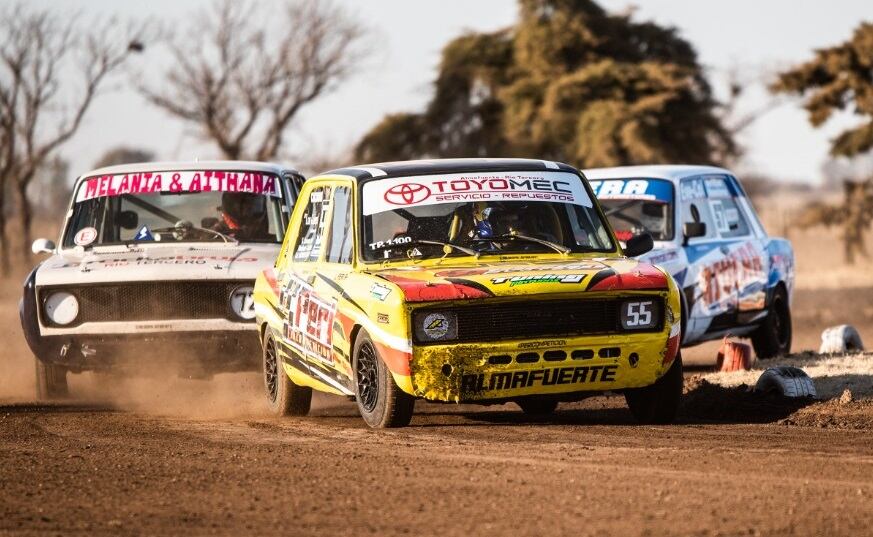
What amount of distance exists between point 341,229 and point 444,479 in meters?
3.00

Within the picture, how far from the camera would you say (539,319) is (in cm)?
913

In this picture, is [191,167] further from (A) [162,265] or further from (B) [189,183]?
(A) [162,265]

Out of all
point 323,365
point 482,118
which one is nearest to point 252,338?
point 323,365

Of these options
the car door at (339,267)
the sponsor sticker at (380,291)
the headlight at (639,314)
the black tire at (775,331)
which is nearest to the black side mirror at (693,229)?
the black tire at (775,331)

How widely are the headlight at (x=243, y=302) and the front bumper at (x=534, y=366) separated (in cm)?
355

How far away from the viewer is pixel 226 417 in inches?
444

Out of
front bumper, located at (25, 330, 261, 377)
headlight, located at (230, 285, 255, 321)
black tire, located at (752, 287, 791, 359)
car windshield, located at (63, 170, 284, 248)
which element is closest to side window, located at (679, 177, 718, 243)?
black tire, located at (752, 287, 791, 359)

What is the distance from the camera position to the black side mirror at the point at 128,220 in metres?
13.5

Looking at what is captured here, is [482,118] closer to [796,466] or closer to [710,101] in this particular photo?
[710,101]

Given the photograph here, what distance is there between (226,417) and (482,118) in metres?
32.0

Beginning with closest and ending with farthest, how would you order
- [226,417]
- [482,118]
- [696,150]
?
[226,417] < [696,150] < [482,118]

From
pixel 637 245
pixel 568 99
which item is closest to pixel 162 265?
pixel 637 245

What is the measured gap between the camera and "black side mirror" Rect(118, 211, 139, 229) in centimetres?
1351

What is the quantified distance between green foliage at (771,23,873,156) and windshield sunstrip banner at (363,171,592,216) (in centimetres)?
2341
